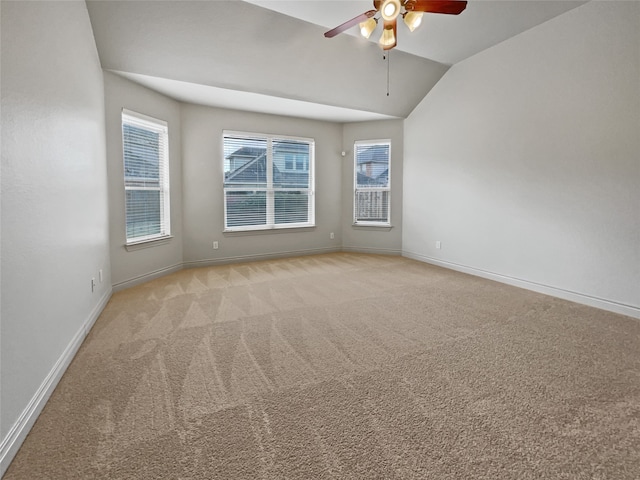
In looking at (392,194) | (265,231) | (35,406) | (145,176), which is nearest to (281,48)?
(145,176)

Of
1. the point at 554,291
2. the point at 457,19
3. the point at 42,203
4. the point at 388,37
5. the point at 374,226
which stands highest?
the point at 457,19

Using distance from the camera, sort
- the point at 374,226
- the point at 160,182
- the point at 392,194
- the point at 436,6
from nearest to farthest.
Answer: the point at 436,6
the point at 160,182
the point at 392,194
the point at 374,226

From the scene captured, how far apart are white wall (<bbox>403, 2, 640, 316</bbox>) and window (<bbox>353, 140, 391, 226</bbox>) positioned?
1113 millimetres

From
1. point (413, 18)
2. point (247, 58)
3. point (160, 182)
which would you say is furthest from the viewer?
point (160, 182)

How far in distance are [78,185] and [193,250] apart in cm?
271

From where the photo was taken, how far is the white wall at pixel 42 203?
1.48m

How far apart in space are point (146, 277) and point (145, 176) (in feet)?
4.52

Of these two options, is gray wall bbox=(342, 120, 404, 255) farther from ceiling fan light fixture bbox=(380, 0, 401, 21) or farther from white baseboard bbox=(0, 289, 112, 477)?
white baseboard bbox=(0, 289, 112, 477)

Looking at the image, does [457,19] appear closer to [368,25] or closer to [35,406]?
[368,25]

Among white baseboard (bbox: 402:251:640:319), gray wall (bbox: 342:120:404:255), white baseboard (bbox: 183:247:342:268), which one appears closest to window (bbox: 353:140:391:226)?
gray wall (bbox: 342:120:404:255)

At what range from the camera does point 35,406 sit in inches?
64.2

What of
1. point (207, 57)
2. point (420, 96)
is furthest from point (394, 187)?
point (207, 57)

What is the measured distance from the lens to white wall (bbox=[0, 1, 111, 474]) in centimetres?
148

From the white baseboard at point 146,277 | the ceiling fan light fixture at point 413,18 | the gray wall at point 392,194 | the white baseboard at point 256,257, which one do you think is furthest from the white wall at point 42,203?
the gray wall at point 392,194
